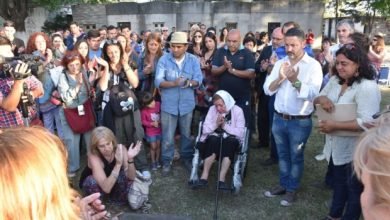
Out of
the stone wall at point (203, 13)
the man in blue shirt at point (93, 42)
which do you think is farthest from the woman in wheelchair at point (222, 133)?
the stone wall at point (203, 13)

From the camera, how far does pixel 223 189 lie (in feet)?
13.0

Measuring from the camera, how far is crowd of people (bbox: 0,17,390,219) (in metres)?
3.06

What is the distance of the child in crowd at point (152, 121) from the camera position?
15.4ft

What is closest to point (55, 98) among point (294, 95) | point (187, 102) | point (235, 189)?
point (187, 102)

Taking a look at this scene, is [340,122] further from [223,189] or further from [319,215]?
[223,189]

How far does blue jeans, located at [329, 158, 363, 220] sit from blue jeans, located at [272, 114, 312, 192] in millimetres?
387

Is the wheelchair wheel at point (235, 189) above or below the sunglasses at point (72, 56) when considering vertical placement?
below

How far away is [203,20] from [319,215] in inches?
709

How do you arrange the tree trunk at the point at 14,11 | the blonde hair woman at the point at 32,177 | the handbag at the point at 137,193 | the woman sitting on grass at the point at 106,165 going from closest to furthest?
the blonde hair woman at the point at 32,177 < the woman sitting on grass at the point at 106,165 < the handbag at the point at 137,193 < the tree trunk at the point at 14,11

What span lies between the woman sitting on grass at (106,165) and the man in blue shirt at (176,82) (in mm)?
1028

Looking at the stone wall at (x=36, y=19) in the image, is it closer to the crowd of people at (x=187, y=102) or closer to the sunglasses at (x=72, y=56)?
the crowd of people at (x=187, y=102)

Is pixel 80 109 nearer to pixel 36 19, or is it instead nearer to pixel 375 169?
pixel 375 169

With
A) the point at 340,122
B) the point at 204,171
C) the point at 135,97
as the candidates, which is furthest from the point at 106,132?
the point at 340,122

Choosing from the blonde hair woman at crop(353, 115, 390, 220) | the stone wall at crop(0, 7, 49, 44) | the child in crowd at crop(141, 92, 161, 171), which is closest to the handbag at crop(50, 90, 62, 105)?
the child in crowd at crop(141, 92, 161, 171)
